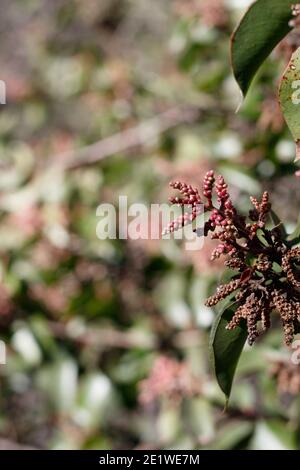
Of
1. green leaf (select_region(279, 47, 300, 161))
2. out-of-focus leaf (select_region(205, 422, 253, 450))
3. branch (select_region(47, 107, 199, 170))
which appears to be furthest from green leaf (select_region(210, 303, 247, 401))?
branch (select_region(47, 107, 199, 170))

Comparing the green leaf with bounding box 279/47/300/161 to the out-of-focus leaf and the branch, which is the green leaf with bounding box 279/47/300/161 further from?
the branch

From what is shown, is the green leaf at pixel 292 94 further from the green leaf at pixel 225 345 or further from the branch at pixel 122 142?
the branch at pixel 122 142

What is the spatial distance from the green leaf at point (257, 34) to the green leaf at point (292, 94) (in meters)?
0.07

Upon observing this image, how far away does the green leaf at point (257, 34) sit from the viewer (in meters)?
0.93

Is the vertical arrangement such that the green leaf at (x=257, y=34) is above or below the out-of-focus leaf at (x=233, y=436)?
above

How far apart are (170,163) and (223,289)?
1472mm

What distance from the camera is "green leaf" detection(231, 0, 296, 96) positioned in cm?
93

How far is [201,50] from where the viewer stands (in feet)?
7.08

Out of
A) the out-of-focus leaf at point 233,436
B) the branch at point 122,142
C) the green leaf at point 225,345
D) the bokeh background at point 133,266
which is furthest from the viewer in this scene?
the branch at point 122,142

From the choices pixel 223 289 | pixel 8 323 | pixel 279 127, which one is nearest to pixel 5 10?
pixel 8 323

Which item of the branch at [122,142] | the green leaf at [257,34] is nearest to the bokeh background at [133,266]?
the branch at [122,142]

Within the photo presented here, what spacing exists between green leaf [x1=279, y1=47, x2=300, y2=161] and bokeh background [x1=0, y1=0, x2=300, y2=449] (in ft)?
2.48
